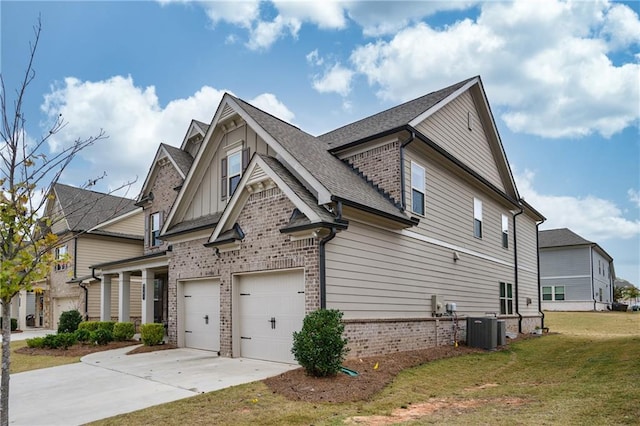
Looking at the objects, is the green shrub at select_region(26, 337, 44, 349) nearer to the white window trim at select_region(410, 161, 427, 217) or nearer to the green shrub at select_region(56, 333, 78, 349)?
the green shrub at select_region(56, 333, 78, 349)

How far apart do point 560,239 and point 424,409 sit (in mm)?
46774

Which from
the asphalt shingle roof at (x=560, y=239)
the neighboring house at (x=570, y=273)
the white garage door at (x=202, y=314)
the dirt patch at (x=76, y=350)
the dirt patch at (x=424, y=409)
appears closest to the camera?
the dirt patch at (x=424, y=409)

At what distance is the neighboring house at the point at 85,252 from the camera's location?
25734 mm

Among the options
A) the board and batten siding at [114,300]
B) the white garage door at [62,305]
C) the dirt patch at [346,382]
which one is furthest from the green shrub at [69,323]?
the dirt patch at [346,382]

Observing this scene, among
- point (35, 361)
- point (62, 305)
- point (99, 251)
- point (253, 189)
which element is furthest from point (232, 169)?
point (62, 305)

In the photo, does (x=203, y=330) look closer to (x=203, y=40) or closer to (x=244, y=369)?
(x=244, y=369)

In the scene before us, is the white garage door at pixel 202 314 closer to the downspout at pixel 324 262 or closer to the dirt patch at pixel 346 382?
the downspout at pixel 324 262

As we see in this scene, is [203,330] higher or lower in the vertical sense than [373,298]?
lower

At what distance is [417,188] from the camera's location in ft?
48.3

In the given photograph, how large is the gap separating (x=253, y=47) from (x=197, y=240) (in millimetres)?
7522

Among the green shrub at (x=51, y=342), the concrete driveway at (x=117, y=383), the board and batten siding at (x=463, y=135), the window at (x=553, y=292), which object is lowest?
the window at (x=553, y=292)

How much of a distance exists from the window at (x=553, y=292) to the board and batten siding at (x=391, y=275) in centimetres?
3368

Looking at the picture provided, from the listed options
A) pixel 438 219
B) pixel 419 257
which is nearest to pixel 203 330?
pixel 419 257

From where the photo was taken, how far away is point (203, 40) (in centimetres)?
1664
